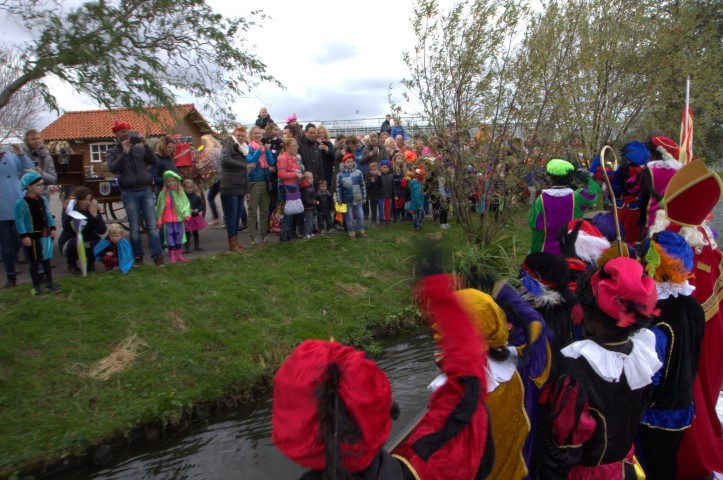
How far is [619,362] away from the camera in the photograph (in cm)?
252

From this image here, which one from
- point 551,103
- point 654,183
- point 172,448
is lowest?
point 172,448

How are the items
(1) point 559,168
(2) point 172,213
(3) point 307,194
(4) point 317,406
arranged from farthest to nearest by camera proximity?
1. (3) point 307,194
2. (2) point 172,213
3. (1) point 559,168
4. (4) point 317,406

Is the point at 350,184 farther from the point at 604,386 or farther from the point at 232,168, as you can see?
the point at 604,386

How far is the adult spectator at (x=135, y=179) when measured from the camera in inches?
289

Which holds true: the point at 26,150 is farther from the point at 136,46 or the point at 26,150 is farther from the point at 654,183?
the point at 654,183

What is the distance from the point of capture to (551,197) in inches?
217

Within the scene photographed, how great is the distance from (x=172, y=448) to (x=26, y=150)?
475 cm

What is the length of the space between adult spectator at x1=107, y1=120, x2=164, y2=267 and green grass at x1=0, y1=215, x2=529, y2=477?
515 mm

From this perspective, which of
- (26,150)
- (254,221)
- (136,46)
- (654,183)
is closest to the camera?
(136,46)

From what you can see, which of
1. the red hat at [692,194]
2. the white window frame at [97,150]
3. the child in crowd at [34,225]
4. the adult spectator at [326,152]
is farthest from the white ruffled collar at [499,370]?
the white window frame at [97,150]

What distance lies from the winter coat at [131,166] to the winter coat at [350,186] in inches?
142

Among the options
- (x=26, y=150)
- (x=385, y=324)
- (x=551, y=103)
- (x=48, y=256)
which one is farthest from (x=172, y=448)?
(x=551, y=103)

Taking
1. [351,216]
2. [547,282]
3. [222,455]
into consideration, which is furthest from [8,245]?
[547,282]

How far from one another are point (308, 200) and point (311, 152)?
105 cm
